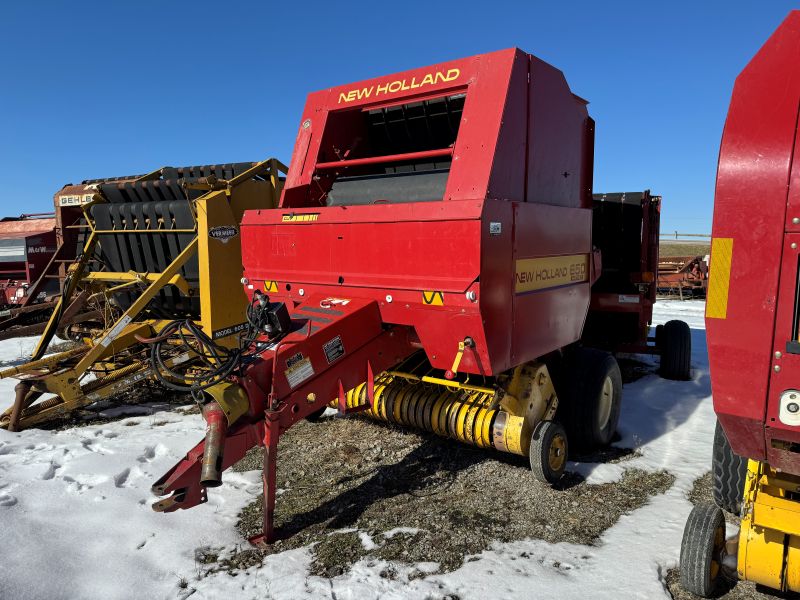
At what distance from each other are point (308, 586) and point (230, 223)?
14.3 feet

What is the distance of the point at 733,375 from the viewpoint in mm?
2242

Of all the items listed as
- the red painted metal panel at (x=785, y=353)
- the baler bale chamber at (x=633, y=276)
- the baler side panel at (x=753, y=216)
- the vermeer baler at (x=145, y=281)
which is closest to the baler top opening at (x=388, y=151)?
the vermeer baler at (x=145, y=281)

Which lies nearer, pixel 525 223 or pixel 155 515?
pixel 155 515

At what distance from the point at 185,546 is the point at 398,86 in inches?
135

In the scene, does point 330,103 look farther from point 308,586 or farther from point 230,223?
point 308,586

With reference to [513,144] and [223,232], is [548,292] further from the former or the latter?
[223,232]

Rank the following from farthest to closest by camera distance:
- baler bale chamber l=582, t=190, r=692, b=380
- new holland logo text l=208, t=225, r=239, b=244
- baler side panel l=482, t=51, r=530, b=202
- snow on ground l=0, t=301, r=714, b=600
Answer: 1. baler bale chamber l=582, t=190, r=692, b=380
2. new holland logo text l=208, t=225, r=239, b=244
3. baler side panel l=482, t=51, r=530, b=202
4. snow on ground l=0, t=301, r=714, b=600

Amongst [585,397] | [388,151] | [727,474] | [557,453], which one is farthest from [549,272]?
[388,151]

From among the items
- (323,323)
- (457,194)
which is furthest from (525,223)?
(323,323)

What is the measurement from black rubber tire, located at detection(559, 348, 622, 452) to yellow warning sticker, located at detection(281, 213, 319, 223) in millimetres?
2483

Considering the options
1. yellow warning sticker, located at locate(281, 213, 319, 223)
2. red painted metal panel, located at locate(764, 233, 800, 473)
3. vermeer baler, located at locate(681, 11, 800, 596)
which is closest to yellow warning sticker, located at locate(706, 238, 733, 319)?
vermeer baler, located at locate(681, 11, 800, 596)

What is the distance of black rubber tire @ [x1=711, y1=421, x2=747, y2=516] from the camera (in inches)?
129

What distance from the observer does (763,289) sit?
2141 mm

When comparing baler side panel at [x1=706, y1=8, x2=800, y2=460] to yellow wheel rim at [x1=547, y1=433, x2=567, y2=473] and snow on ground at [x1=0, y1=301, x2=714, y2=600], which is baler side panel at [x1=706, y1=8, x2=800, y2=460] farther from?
yellow wheel rim at [x1=547, y1=433, x2=567, y2=473]
